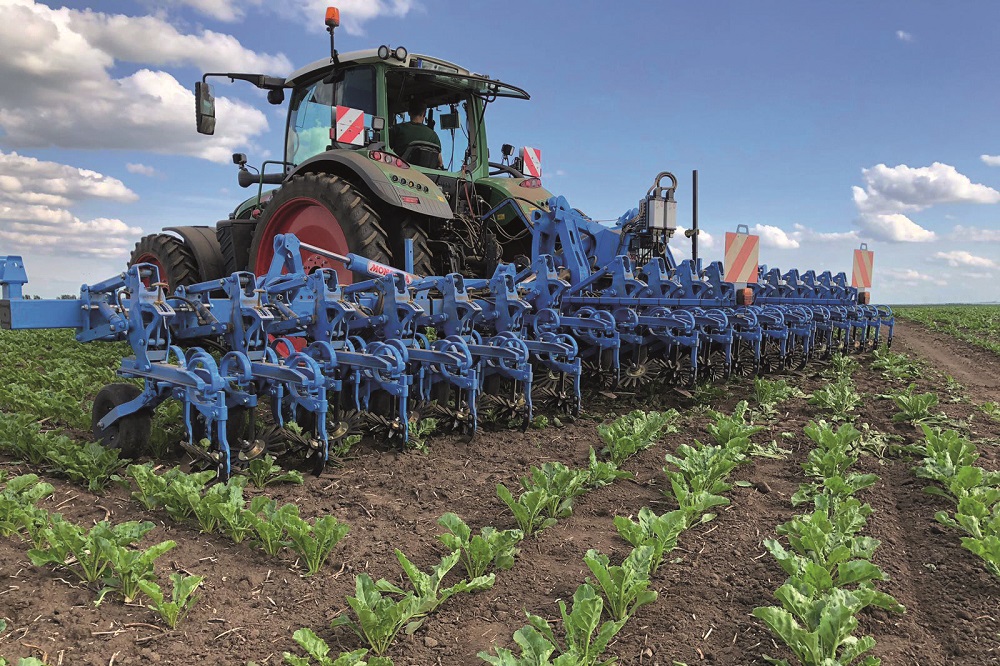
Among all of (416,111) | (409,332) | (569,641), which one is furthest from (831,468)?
(416,111)

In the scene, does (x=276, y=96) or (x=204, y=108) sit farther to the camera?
(x=276, y=96)

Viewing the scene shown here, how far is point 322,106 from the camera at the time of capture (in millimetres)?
7070

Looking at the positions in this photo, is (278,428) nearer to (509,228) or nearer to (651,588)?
(651,588)

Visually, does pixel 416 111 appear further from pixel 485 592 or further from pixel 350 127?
pixel 485 592

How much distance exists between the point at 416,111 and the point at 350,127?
1051 millimetres

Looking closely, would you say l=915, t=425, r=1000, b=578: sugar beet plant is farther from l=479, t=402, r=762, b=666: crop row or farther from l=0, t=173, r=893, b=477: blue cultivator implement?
l=0, t=173, r=893, b=477: blue cultivator implement

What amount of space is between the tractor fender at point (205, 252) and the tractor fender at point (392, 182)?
214 centimetres

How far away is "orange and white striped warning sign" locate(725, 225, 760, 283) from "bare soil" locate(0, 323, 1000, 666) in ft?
8.65

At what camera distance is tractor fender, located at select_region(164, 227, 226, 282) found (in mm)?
7688

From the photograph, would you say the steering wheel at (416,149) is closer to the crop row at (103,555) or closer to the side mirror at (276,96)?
the side mirror at (276,96)

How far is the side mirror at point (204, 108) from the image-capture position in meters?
6.61

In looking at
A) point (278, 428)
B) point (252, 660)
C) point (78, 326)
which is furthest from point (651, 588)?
point (78, 326)

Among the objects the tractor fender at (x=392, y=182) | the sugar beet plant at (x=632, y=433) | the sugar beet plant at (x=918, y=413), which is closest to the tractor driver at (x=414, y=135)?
the tractor fender at (x=392, y=182)

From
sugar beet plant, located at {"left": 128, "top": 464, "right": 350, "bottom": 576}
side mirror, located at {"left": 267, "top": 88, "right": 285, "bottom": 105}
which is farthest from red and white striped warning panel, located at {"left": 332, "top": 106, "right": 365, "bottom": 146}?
sugar beet plant, located at {"left": 128, "top": 464, "right": 350, "bottom": 576}
